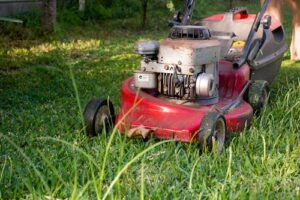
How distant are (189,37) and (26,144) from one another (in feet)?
4.24

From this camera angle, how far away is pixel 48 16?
923cm

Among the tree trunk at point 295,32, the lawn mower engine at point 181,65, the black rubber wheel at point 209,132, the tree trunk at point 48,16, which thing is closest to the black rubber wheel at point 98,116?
the lawn mower engine at point 181,65

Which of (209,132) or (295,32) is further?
(295,32)

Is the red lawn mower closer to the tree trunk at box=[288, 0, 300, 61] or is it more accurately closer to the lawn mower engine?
the lawn mower engine

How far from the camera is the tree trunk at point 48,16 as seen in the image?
9.21 meters

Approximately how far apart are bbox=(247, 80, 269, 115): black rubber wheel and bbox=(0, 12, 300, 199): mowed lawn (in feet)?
0.27

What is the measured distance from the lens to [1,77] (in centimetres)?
615

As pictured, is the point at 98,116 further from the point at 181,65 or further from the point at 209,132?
the point at 209,132

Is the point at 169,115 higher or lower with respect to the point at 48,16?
lower

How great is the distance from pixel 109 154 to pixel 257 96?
4.94 ft

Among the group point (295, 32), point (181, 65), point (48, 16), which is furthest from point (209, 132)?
point (48, 16)

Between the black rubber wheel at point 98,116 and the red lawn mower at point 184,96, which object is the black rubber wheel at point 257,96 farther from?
the black rubber wheel at point 98,116

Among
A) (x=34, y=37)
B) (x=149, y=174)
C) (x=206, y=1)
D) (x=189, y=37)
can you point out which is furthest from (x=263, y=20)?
(x=206, y=1)

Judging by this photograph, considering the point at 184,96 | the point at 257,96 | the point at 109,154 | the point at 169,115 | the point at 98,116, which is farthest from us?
the point at 257,96
